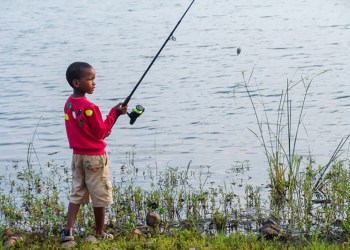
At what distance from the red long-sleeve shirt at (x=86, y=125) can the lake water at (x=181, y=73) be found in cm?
311

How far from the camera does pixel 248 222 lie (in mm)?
8117

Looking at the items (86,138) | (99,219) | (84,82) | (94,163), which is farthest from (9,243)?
(84,82)

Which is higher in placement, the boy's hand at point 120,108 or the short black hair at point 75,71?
the short black hair at point 75,71

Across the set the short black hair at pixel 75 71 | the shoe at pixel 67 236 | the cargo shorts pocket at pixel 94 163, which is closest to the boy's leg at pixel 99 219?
the shoe at pixel 67 236

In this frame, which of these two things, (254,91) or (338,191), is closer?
(338,191)

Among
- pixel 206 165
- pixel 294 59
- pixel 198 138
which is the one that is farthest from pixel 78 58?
pixel 206 165

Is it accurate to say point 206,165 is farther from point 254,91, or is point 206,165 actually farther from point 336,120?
point 254,91

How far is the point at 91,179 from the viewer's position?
22.9 ft

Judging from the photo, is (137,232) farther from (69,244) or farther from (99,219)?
(69,244)

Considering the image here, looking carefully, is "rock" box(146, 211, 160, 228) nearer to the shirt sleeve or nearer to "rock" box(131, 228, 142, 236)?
"rock" box(131, 228, 142, 236)

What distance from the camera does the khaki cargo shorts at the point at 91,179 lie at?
22.7 ft

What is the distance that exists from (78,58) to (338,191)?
35.7 feet

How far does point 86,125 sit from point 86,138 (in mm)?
147

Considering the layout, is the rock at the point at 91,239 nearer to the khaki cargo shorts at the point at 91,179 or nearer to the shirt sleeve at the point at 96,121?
the khaki cargo shorts at the point at 91,179
